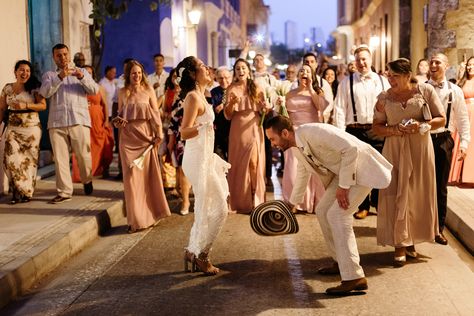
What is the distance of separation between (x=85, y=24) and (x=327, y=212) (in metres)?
10.5

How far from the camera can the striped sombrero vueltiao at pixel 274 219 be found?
6.16 meters

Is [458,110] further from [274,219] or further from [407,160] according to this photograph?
[274,219]

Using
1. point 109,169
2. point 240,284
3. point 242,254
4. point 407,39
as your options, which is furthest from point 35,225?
point 407,39

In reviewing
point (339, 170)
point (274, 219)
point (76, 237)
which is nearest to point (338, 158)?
point (339, 170)

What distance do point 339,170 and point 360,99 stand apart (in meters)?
3.58

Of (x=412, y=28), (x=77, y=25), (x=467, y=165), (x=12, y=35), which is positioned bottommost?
(x=467, y=165)

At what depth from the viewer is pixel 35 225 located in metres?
8.69

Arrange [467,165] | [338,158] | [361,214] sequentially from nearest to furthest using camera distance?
[338,158] < [361,214] < [467,165]

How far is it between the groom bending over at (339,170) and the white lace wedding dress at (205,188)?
986mm

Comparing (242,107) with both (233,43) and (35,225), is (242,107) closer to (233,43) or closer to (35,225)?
(35,225)

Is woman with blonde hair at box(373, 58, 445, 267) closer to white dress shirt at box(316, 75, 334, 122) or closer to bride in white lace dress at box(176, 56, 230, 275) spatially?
bride in white lace dress at box(176, 56, 230, 275)

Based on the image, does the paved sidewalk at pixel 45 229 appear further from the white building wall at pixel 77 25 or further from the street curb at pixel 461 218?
the street curb at pixel 461 218

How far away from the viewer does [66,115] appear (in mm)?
10508

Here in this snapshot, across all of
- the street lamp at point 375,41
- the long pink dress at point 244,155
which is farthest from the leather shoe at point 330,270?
the street lamp at point 375,41
